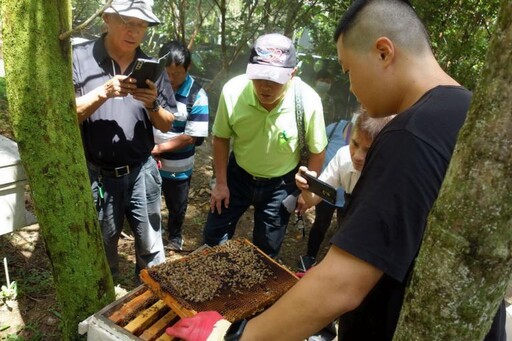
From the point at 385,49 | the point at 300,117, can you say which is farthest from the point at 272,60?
the point at 385,49

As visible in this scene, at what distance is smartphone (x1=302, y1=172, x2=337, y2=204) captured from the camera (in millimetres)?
2644

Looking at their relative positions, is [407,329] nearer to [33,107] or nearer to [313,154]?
[33,107]

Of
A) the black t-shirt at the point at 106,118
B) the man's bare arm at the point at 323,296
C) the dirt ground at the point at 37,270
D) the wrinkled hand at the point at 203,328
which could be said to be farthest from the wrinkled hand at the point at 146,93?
the man's bare arm at the point at 323,296

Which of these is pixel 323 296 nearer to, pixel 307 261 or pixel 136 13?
pixel 136 13

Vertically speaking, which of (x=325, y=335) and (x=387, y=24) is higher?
(x=387, y=24)

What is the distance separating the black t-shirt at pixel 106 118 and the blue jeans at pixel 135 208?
16 cm

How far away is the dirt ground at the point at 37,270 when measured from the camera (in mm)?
3199

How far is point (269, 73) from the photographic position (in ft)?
10.2

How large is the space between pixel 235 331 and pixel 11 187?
197cm

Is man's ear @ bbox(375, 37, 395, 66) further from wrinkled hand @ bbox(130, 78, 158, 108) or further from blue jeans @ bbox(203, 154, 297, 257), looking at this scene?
blue jeans @ bbox(203, 154, 297, 257)

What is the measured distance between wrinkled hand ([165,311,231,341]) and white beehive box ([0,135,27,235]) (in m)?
1.62

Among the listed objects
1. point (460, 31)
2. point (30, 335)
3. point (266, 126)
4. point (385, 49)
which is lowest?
point (30, 335)

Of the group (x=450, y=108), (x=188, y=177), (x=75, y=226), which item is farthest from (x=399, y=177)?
(x=188, y=177)

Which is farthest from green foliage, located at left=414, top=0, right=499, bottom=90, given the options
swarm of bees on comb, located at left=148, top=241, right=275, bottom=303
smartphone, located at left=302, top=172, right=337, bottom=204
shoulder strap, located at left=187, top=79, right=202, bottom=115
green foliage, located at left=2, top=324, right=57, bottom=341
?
green foliage, located at left=2, top=324, right=57, bottom=341
